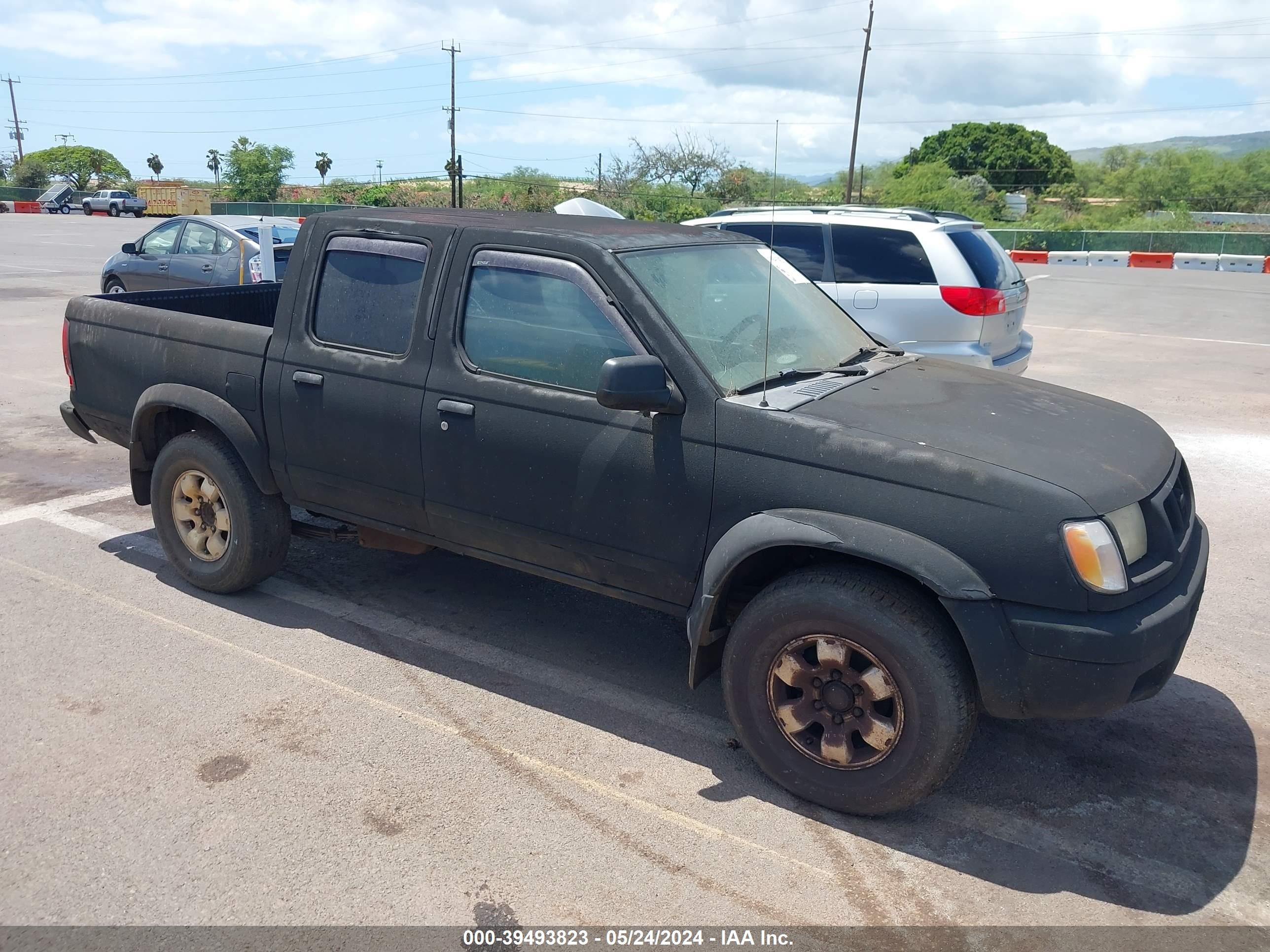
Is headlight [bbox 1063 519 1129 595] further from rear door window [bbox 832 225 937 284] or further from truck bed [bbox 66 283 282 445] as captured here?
rear door window [bbox 832 225 937 284]

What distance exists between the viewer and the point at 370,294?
4.57 metres

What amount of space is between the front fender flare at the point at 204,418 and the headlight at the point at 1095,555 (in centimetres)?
349

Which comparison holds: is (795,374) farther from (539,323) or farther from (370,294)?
(370,294)

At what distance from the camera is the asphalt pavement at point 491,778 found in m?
A: 3.11

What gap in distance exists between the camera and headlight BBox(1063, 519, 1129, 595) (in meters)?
3.12

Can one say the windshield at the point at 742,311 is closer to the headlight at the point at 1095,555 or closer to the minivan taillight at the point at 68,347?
the headlight at the point at 1095,555

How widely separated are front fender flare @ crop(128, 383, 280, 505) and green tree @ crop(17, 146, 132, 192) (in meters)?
90.4

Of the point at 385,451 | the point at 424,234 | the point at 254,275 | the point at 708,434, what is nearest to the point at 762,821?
the point at 708,434

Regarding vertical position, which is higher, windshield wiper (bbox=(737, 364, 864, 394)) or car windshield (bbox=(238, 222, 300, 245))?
car windshield (bbox=(238, 222, 300, 245))

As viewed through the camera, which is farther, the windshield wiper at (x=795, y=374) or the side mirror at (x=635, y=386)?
the windshield wiper at (x=795, y=374)

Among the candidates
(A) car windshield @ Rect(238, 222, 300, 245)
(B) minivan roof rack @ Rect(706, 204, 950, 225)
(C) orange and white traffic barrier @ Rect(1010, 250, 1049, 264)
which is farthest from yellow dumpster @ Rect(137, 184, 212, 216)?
(B) minivan roof rack @ Rect(706, 204, 950, 225)

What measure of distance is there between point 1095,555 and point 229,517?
12.6ft

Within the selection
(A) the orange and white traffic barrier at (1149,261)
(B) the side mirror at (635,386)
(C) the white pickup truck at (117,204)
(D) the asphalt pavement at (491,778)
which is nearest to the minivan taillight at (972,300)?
(D) the asphalt pavement at (491,778)

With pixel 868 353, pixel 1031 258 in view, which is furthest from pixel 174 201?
pixel 868 353
